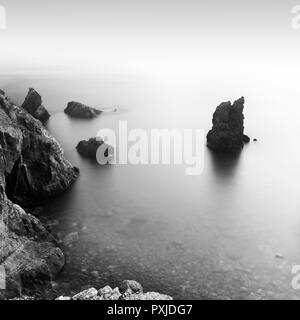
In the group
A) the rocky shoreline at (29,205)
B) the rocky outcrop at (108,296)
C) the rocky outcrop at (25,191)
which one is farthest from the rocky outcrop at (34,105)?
the rocky outcrop at (108,296)

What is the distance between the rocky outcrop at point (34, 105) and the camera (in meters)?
132

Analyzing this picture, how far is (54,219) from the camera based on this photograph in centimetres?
5597

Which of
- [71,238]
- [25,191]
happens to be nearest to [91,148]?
[25,191]

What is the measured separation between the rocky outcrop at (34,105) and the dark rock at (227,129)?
68.4 metres

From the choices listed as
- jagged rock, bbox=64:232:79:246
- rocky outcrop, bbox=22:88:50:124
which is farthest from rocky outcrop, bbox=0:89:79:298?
rocky outcrop, bbox=22:88:50:124

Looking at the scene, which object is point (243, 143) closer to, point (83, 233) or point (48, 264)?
point (83, 233)

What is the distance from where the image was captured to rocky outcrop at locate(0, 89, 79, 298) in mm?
41062

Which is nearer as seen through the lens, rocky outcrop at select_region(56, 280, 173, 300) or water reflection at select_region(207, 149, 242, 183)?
rocky outcrop at select_region(56, 280, 173, 300)

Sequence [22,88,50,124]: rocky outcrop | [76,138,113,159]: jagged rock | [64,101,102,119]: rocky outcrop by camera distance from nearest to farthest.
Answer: [76,138,113,159]: jagged rock < [22,88,50,124]: rocky outcrop < [64,101,102,119]: rocky outcrop

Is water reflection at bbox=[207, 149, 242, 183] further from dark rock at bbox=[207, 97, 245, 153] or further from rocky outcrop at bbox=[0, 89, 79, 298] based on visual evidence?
rocky outcrop at bbox=[0, 89, 79, 298]

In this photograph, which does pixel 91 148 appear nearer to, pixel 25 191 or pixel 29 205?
pixel 25 191

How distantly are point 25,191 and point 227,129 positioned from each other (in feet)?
194

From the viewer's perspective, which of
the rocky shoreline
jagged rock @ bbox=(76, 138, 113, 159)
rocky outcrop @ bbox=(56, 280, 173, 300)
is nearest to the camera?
rocky outcrop @ bbox=(56, 280, 173, 300)

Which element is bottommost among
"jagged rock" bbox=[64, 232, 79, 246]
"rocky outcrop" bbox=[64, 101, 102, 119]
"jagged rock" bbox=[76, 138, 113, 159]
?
"jagged rock" bbox=[64, 232, 79, 246]
